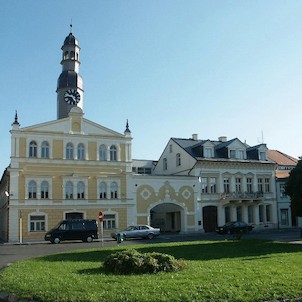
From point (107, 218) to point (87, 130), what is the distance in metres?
9.19

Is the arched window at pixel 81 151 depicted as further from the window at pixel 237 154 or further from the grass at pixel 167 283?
the grass at pixel 167 283

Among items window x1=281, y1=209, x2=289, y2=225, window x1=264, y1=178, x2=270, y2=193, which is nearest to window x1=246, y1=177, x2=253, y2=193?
window x1=264, y1=178, x2=270, y2=193

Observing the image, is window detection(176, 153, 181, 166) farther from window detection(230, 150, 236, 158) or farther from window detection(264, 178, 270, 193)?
window detection(264, 178, 270, 193)

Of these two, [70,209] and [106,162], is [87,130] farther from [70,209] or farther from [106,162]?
[70,209]

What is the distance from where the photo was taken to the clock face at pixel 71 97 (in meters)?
48.3

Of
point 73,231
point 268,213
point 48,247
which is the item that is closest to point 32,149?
point 73,231

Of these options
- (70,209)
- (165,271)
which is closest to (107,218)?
(70,209)

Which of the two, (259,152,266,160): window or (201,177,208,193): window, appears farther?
(259,152,266,160): window

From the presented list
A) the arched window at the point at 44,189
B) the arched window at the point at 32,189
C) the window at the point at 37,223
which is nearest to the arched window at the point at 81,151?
the arched window at the point at 44,189

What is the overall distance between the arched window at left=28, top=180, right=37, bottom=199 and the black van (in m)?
5.71

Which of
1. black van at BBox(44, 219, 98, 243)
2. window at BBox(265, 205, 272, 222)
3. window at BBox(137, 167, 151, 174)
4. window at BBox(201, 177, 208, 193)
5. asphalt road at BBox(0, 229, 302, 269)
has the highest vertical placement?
window at BBox(137, 167, 151, 174)

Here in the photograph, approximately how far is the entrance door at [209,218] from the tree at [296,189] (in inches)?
827

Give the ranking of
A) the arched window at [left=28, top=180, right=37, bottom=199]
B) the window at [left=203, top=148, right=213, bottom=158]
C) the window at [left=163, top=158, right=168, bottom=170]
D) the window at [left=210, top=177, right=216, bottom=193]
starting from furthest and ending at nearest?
the window at [left=163, top=158, right=168, bottom=170] → the window at [left=203, top=148, right=213, bottom=158] → the window at [left=210, top=177, right=216, bottom=193] → the arched window at [left=28, top=180, right=37, bottom=199]

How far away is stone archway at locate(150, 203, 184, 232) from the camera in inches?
1907
